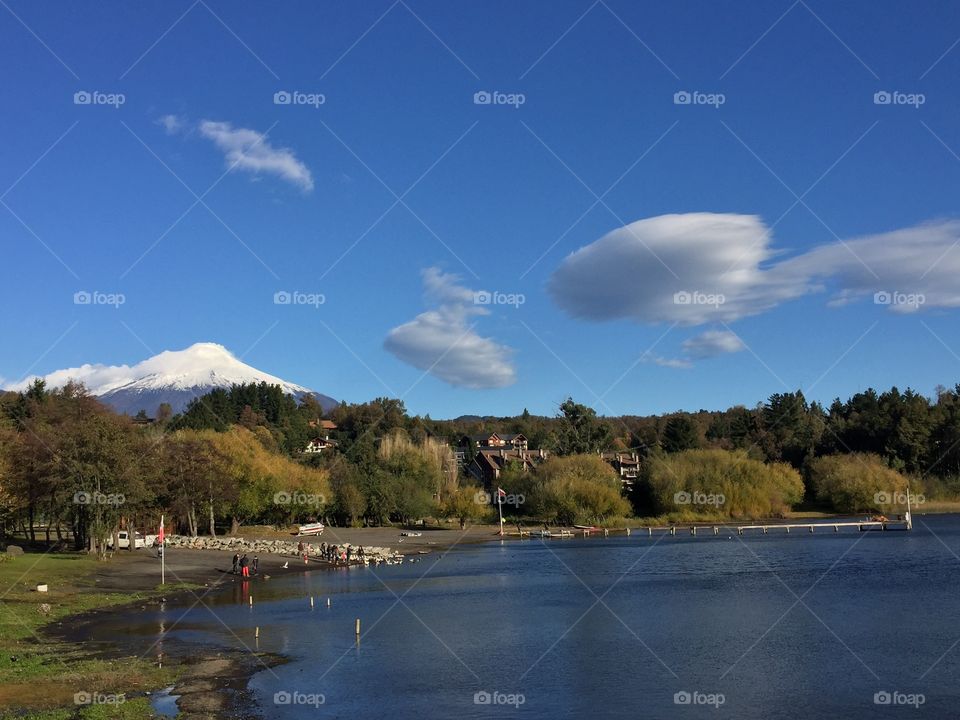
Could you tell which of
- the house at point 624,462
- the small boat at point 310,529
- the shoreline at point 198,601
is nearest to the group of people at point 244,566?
the shoreline at point 198,601

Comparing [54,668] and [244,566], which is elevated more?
[54,668]

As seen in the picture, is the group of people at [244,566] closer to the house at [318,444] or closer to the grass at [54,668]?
the grass at [54,668]

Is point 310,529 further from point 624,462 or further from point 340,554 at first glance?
point 624,462

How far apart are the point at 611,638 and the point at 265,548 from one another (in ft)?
173

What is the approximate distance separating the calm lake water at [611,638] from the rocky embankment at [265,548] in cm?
820

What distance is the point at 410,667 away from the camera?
117 ft

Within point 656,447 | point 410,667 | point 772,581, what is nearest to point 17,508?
point 410,667

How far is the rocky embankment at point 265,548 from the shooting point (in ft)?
276

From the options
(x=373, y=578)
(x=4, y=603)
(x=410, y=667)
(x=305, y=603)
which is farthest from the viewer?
(x=373, y=578)

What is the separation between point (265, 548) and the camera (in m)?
87.1

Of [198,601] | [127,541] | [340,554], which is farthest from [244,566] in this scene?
[127,541]

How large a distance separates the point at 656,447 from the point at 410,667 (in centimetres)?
11422

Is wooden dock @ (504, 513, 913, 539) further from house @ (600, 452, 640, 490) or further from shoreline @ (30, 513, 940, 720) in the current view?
house @ (600, 452, 640, 490)

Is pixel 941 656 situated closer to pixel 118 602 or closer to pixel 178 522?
pixel 118 602
